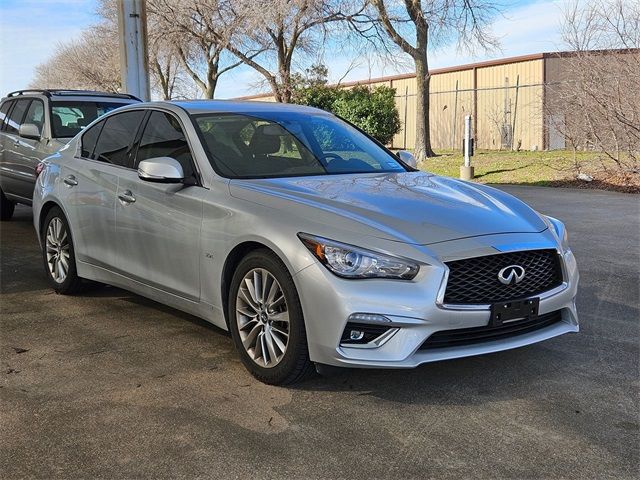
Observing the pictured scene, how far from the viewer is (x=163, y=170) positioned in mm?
4414

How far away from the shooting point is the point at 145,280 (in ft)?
15.9

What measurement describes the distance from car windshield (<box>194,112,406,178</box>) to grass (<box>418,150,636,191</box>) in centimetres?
1026

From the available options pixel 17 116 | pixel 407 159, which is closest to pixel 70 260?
pixel 407 159

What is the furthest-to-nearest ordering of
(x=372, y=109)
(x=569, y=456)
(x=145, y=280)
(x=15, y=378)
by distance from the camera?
(x=372, y=109)
(x=145, y=280)
(x=15, y=378)
(x=569, y=456)

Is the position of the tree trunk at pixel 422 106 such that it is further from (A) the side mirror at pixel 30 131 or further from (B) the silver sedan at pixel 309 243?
(B) the silver sedan at pixel 309 243

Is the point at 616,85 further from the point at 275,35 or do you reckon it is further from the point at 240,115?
the point at 275,35

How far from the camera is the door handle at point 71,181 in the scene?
570 centimetres

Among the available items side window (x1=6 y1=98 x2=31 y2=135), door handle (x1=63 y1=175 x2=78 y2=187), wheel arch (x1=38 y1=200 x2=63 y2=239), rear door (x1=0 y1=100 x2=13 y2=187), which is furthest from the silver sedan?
rear door (x1=0 y1=100 x2=13 y2=187)

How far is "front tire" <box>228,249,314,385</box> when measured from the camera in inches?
145

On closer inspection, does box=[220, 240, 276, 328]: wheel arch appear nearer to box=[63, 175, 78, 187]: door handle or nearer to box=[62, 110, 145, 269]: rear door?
box=[62, 110, 145, 269]: rear door

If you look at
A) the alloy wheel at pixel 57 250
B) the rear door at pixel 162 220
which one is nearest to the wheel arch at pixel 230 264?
the rear door at pixel 162 220

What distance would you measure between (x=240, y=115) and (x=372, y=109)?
21.4m

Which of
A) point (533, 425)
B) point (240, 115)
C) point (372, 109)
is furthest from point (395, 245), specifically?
point (372, 109)

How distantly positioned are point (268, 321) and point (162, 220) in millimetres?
1191
